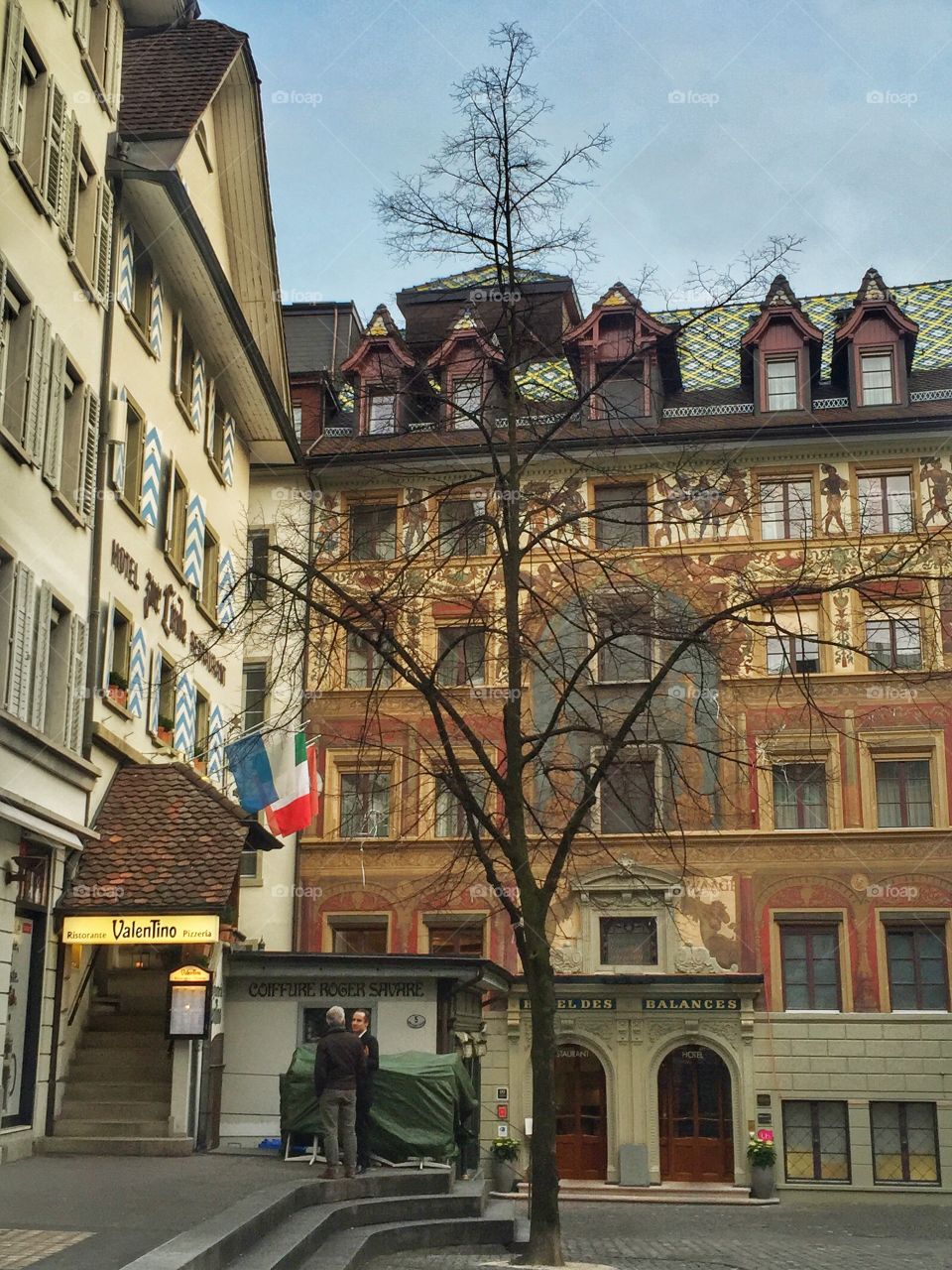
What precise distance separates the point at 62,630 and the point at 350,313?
2619cm

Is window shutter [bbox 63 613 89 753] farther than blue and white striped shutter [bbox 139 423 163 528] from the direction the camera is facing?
No

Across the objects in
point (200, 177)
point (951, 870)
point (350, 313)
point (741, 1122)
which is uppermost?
point (350, 313)

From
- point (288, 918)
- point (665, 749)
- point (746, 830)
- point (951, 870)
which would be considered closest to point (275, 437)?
point (288, 918)

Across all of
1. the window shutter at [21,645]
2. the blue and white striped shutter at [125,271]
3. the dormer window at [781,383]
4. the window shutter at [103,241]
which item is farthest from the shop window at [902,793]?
the window shutter at [21,645]

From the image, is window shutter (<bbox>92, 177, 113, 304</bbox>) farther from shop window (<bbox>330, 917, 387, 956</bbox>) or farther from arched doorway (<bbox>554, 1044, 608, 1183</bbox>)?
arched doorway (<bbox>554, 1044, 608, 1183</bbox>)

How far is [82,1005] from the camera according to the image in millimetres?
22078

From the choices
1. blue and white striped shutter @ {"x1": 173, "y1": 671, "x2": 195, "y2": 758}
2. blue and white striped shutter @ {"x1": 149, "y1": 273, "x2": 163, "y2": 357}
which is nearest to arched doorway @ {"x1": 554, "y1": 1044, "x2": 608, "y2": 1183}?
blue and white striped shutter @ {"x1": 173, "y1": 671, "x2": 195, "y2": 758}

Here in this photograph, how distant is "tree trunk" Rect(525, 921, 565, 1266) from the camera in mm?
15062

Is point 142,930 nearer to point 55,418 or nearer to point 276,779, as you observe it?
point 276,779

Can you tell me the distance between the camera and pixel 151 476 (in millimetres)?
25359

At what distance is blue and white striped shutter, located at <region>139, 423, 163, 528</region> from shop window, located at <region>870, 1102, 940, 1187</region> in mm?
19933

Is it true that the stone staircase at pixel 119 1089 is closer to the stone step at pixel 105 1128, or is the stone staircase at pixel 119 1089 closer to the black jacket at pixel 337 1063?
the stone step at pixel 105 1128

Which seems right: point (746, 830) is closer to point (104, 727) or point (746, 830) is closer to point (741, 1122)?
point (741, 1122)

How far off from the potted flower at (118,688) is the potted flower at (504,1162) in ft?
49.9
